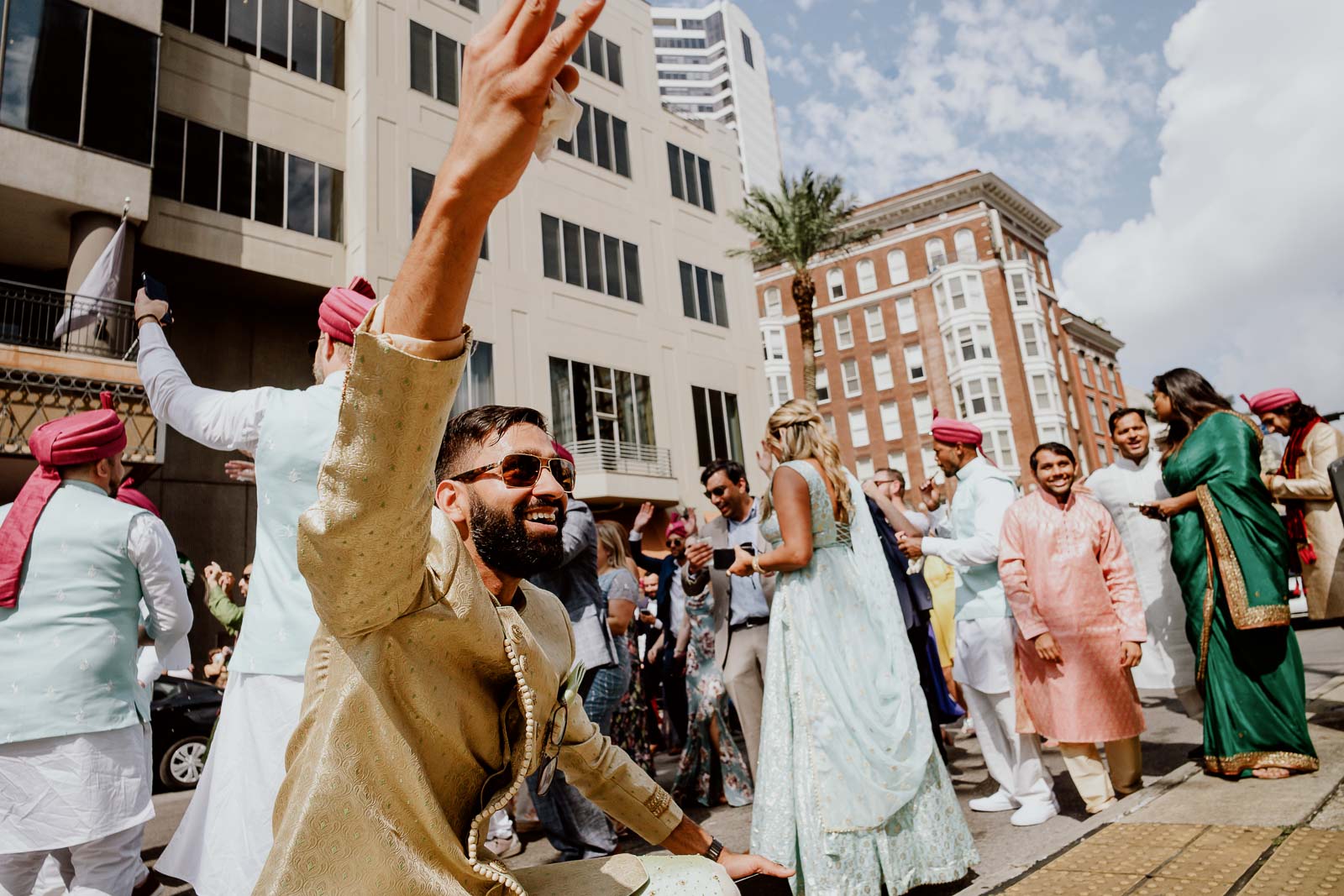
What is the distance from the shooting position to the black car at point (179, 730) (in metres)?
8.86

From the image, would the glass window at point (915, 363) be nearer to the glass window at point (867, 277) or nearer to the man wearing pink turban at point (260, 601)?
the glass window at point (867, 277)

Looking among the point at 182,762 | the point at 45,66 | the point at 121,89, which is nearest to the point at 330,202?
the point at 121,89

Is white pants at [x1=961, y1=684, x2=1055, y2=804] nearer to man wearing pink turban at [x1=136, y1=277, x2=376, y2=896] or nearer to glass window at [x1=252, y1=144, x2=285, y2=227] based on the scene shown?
man wearing pink turban at [x1=136, y1=277, x2=376, y2=896]

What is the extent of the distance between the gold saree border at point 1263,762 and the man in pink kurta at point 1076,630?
0.40 metres

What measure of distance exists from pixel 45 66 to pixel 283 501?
653 inches

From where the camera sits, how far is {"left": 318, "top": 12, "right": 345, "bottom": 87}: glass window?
63.3ft

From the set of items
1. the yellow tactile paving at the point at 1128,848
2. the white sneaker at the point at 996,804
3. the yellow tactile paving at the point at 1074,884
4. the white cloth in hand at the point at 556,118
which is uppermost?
the white cloth in hand at the point at 556,118

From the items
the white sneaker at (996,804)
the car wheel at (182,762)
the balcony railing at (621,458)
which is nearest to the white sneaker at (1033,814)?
the white sneaker at (996,804)

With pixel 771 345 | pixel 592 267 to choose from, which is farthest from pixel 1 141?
pixel 771 345

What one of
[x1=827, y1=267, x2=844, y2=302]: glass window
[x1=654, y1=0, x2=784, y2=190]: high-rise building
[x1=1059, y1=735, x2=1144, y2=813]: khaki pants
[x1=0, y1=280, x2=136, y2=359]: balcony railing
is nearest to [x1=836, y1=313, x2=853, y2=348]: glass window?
[x1=827, y1=267, x2=844, y2=302]: glass window

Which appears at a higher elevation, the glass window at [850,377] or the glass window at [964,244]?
the glass window at [964,244]

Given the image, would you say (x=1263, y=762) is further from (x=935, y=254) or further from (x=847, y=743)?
(x=935, y=254)

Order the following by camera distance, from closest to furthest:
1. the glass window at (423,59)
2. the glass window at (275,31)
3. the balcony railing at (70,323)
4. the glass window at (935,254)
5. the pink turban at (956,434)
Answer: the pink turban at (956,434) < the balcony railing at (70,323) < the glass window at (275,31) < the glass window at (423,59) < the glass window at (935,254)

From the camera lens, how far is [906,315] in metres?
51.8
